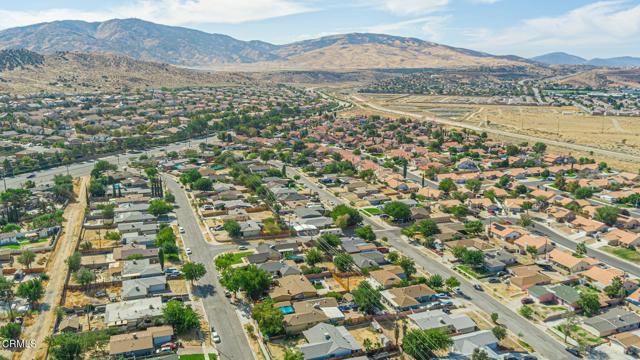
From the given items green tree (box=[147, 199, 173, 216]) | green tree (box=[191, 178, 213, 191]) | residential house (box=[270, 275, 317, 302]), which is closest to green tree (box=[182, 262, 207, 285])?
residential house (box=[270, 275, 317, 302])

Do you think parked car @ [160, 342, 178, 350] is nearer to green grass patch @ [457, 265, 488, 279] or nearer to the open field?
green grass patch @ [457, 265, 488, 279]

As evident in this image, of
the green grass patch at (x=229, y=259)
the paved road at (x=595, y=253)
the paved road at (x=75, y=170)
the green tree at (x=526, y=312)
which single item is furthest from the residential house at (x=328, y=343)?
the paved road at (x=75, y=170)

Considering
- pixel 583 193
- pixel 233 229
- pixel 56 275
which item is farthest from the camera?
pixel 583 193

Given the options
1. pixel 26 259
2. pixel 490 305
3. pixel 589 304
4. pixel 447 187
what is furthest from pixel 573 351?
pixel 26 259

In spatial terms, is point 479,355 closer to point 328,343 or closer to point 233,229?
point 328,343

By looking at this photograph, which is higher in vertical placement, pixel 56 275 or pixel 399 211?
pixel 399 211

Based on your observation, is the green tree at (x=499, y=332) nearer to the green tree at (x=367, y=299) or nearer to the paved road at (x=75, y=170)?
the green tree at (x=367, y=299)

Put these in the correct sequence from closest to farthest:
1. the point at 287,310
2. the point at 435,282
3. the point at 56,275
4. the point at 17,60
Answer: the point at 287,310, the point at 435,282, the point at 56,275, the point at 17,60
